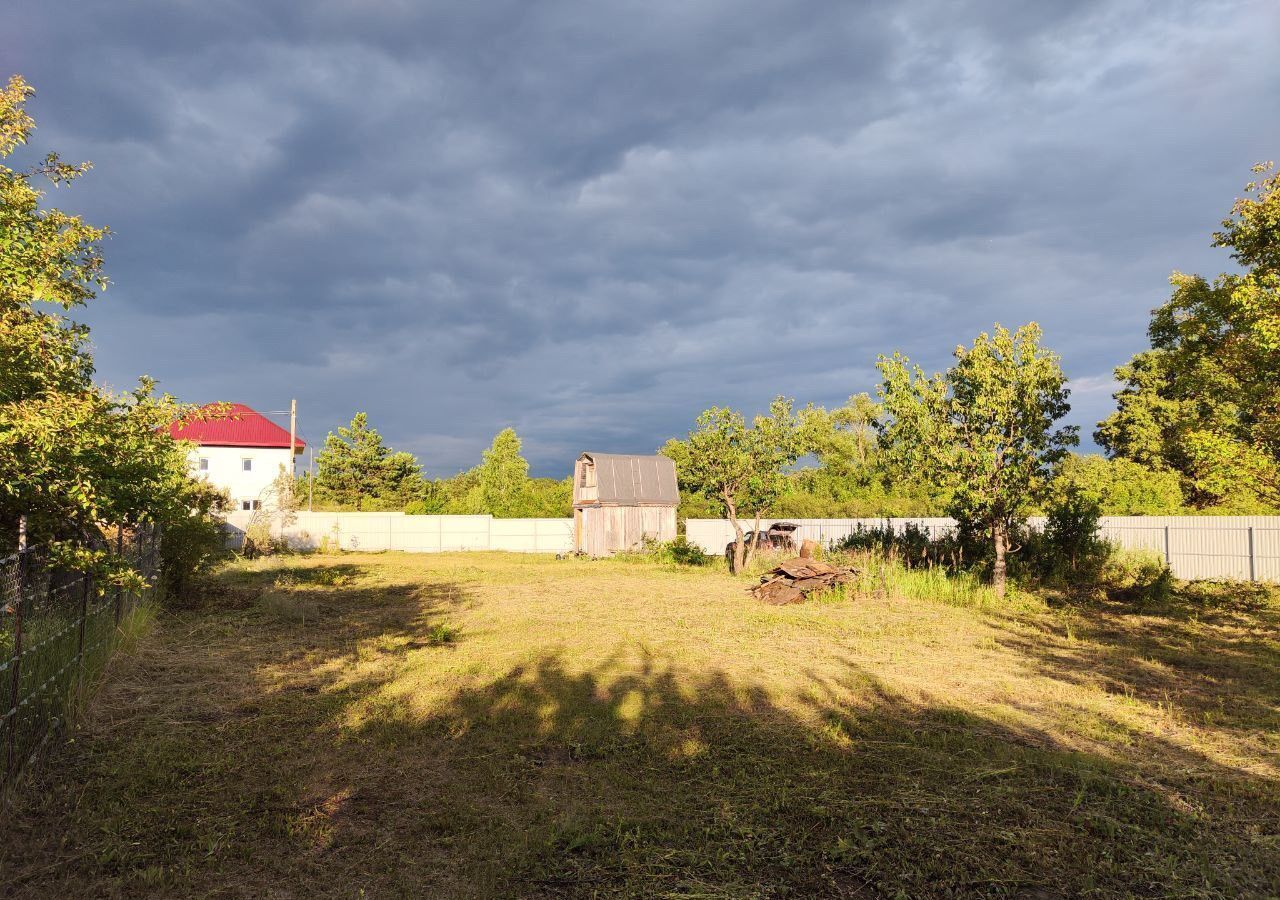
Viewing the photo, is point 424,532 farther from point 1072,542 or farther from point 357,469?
point 1072,542

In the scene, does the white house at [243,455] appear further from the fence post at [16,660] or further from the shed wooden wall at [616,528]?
the fence post at [16,660]

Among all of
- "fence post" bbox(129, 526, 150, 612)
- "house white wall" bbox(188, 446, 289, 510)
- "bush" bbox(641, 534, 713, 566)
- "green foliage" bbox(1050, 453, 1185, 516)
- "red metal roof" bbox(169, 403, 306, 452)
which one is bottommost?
"bush" bbox(641, 534, 713, 566)

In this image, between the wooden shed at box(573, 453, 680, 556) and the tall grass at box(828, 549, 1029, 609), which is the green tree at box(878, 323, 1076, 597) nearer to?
the tall grass at box(828, 549, 1029, 609)

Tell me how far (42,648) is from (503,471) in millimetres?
46821

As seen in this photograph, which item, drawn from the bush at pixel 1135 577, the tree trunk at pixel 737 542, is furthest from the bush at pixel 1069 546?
the tree trunk at pixel 737 542

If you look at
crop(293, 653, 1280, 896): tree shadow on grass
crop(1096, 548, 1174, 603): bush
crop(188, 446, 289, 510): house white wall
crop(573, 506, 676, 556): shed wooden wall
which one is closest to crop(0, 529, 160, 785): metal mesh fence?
crop(293, 653, 1280, 896): tree shadow on grass

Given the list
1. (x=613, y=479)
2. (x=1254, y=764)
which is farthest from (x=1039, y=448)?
(x=613, y=479)

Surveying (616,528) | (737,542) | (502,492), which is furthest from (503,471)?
(737,542)

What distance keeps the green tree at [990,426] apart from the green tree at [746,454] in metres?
6.22

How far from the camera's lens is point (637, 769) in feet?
19.0

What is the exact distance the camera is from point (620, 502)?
32.6m

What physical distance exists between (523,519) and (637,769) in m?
32.5

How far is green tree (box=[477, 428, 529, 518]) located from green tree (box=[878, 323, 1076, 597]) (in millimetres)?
31188

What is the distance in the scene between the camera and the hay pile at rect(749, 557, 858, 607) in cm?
1639
